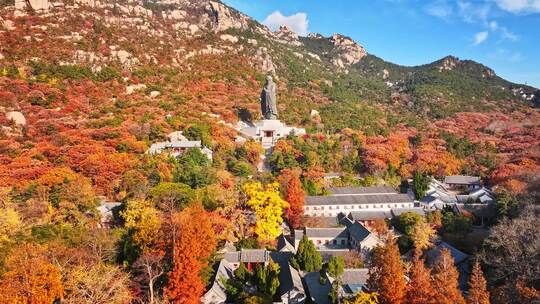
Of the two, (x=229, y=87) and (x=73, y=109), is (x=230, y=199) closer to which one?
(x=73, y=109)

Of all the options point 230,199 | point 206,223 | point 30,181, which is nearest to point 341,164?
point 230,199

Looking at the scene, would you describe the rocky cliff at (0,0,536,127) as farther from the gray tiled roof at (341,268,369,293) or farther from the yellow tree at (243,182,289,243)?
the gray tiled roof at (341,268,369,293)

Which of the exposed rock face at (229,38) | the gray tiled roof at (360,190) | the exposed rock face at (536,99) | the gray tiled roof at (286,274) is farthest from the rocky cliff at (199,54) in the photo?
the gray tiled roof at (286,274)

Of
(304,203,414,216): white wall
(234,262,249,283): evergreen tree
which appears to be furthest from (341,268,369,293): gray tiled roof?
(304,203,414,216): white wall

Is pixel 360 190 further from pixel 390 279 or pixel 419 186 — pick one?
pixel 390 279

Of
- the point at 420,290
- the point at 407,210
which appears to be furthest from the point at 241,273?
the point at 407,210

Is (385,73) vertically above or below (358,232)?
above
